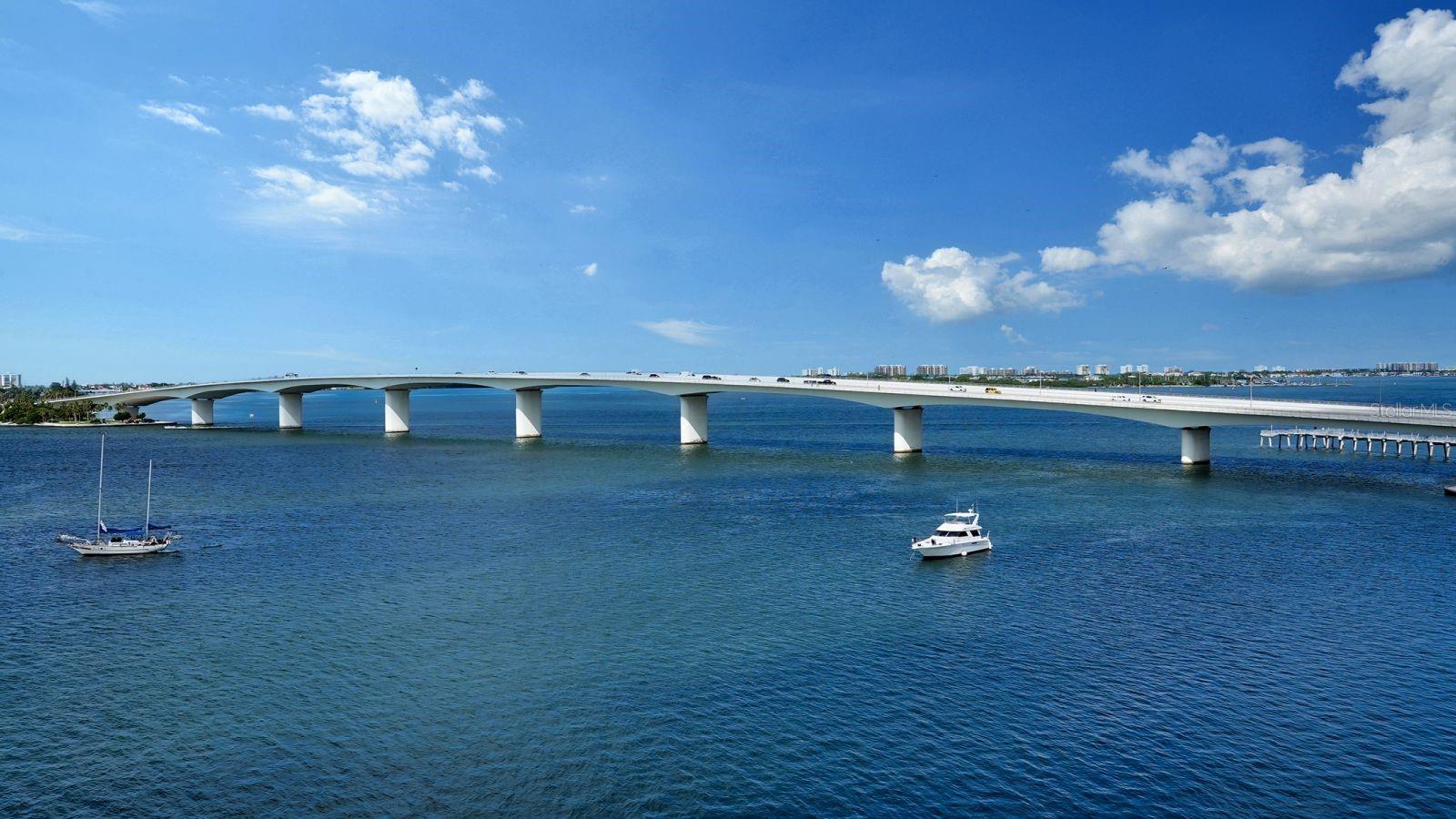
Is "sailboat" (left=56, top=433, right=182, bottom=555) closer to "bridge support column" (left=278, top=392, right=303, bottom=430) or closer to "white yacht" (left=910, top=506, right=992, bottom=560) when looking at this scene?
"white yacht" (left=910, top=506, right=992, bottom=560)

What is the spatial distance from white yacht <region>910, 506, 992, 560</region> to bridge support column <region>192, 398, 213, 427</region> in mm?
160077

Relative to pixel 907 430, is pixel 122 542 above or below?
below

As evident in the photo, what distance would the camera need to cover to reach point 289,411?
158m

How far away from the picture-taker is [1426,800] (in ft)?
65.6

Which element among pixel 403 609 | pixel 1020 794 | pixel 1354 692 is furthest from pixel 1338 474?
pixel 403 609

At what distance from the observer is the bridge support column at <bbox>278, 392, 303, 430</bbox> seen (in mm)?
156750

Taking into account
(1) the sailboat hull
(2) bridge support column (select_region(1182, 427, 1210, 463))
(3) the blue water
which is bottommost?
(3) the blue water

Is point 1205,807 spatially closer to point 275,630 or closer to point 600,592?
point 600,592

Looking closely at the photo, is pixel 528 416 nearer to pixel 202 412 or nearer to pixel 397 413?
pixel 397 413

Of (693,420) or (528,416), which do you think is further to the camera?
(528,416)

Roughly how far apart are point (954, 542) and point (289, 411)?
475 ft

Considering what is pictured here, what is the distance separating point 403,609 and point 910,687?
67.4ft

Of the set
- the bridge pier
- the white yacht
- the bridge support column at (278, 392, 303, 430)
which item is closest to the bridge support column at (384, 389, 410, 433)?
the bridge support column at (278, 392, 303, 430)

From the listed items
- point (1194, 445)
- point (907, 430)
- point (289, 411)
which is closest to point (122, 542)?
point (907, 430)
